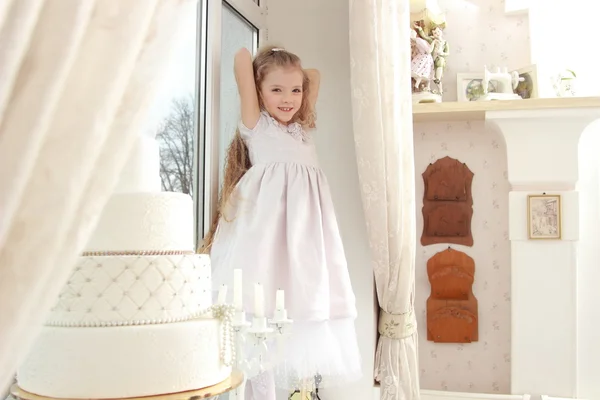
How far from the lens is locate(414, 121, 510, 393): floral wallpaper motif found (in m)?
3.13

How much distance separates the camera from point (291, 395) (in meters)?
2.64

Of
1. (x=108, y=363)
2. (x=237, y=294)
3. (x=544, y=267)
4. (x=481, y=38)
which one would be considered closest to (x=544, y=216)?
(x=544, y=267)

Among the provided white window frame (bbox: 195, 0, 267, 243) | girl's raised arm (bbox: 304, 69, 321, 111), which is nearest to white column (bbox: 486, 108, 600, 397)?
girl's raised arm (bbox: 304, 69, 321, 111)

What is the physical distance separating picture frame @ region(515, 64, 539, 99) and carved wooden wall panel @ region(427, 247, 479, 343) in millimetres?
804

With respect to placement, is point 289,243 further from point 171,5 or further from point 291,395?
point 171,5

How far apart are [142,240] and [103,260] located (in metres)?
0.09

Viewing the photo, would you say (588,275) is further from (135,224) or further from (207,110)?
(135,224)

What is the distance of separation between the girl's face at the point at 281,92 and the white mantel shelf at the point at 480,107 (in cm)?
92

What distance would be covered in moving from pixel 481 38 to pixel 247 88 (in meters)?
1.52

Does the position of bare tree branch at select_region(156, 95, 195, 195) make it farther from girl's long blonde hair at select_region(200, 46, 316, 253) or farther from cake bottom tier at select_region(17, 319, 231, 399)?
cake bottom tier at select_region(17, 319, 231, 399)

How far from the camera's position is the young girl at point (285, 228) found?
2.12m

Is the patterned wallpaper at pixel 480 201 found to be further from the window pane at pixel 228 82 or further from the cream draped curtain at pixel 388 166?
the window pane at pixel 228 82

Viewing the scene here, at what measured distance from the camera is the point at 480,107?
2.97m

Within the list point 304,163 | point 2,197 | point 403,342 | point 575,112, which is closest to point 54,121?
point 2,197
